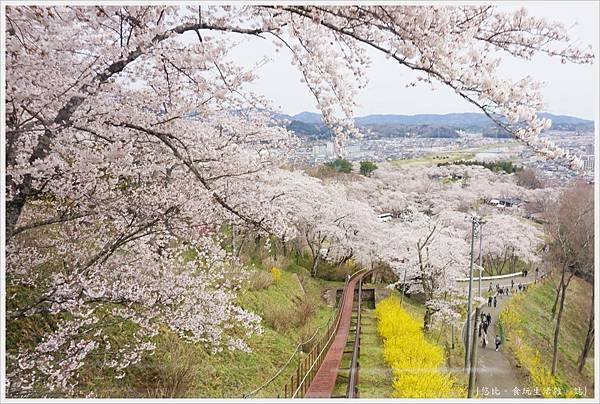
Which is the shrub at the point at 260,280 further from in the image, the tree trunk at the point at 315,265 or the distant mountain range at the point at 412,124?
the distant mountain range at the point at 412,124

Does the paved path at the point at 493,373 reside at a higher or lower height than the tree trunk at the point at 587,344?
lower

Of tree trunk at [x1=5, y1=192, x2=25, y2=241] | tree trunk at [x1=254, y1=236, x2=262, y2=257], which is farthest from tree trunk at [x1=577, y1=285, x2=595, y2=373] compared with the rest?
tree trunk at [x1=5, y1=192, x2=25, y2=241]

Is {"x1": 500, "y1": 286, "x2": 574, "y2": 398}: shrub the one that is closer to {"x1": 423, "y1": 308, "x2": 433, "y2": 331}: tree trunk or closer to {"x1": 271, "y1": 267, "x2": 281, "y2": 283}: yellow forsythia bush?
{"x1": 423, "y1": 308, "x2": 433, "y2": 331}: tree trunk

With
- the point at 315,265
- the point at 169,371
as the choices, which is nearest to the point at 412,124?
the point at 315,265

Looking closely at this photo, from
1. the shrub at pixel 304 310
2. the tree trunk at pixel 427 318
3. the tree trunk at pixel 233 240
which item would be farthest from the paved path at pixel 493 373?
the tree trunk at pixel 233 240

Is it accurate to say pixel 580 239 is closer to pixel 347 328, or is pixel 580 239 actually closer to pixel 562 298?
pixel 562 298

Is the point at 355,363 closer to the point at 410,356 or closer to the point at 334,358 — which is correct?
the point at 334,358

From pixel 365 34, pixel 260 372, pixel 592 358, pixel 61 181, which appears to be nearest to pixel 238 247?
pixel 260 372
